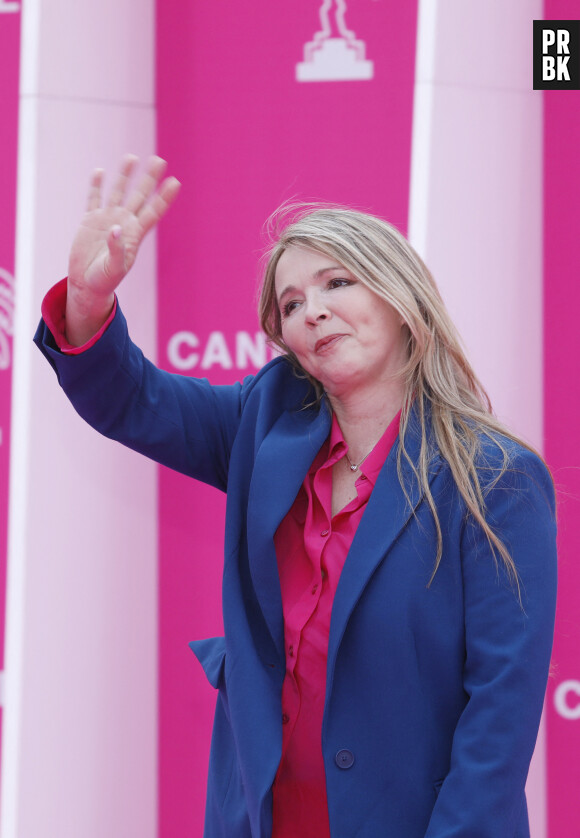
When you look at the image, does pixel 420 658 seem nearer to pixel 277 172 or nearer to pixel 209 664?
pixel 209 664

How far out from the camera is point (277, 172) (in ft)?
7.18

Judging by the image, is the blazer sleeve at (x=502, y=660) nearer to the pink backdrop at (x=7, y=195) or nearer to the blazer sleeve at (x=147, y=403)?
the blazer sleeve at (x=147, y=403)

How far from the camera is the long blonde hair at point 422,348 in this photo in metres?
1.32

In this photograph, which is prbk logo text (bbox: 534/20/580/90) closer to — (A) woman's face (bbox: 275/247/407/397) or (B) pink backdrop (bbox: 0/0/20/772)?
(A) woman's face (bbox: 275/247/407/397)

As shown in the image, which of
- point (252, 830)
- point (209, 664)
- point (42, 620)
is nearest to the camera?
point (252, 830)

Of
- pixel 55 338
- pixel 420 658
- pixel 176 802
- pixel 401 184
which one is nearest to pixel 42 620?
pixel 176 802

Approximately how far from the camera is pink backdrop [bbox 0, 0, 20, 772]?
2.18 metres

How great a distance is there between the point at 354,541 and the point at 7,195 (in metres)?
1.35

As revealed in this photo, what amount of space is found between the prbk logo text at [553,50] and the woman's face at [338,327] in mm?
1028

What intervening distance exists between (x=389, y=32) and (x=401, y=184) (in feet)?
1.15

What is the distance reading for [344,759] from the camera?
1.26 meters

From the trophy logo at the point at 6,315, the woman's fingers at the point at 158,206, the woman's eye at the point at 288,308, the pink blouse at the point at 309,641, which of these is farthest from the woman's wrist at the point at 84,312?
the trophy logo at the point at 6,315

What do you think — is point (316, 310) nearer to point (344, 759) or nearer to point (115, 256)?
point (115, 256)

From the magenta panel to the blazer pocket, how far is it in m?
0.94
